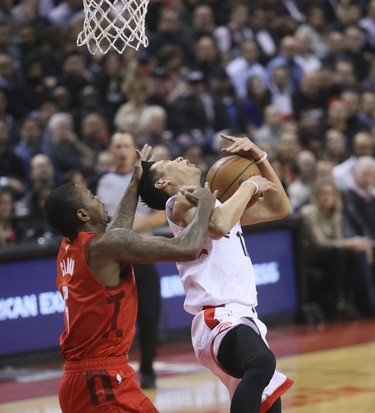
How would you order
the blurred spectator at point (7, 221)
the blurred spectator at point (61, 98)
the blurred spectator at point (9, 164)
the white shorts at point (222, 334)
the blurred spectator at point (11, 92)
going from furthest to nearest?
1. the blurred spectator at point (11, 92)
2. the blurred spectator at point (61, 98)
3. the blurred spectator at point (9, 164)
4. the blurred spectator at point (7, 221)
5. the white shorts at point (222, 334)

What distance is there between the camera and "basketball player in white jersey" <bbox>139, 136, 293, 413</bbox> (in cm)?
495

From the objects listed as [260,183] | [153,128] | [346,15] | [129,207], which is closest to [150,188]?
[129,207]

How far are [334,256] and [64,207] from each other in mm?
7010

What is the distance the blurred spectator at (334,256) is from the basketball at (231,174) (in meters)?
6.13

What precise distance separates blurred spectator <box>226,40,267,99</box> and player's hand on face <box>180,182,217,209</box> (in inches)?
403

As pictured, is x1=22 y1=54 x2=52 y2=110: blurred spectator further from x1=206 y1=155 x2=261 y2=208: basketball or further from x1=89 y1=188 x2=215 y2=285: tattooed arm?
x1=89 y1=188 x2=215 y2=285: tattooed arm

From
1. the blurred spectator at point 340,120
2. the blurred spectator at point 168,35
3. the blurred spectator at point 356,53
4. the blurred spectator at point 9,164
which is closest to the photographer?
the blurred spectator at point 9,164

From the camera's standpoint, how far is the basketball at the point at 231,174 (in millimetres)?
5352

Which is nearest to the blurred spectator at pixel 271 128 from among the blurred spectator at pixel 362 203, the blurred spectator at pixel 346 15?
the blurred spectator at pixel 362 203

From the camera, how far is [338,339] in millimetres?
10414

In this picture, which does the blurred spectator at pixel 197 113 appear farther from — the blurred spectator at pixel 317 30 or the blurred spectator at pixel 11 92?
the blurred spectator at pixel 317 30

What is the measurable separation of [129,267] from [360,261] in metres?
7.01

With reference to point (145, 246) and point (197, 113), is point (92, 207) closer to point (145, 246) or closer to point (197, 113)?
point (145, 246)

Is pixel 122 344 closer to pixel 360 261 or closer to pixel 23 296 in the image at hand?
pixel 23 296
